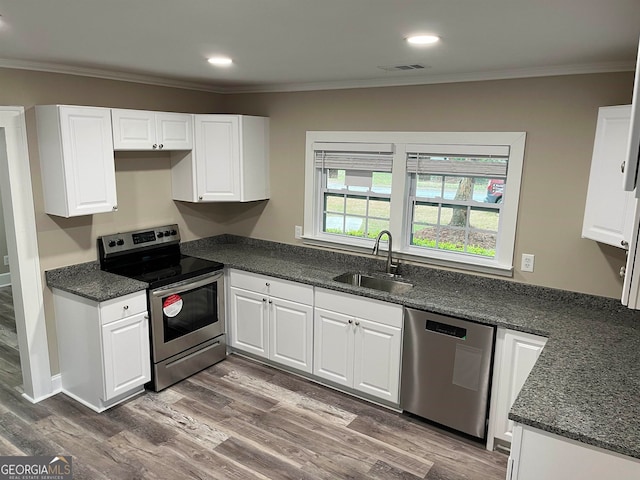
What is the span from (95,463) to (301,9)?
9.01 ft

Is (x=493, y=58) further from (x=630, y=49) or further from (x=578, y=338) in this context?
(x=578, y=338)

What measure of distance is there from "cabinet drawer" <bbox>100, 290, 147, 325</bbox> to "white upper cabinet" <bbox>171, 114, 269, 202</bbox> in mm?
1091

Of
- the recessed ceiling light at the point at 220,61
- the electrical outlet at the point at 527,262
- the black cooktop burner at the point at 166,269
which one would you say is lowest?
the black cooktop burner at the point at 166,269

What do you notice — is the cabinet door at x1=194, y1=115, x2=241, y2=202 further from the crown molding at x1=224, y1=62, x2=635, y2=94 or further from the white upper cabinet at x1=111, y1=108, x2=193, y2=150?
the crown molding at x1=224, y1=62, x2=635, y2=94

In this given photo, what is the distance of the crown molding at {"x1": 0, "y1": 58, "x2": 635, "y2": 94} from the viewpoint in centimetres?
288

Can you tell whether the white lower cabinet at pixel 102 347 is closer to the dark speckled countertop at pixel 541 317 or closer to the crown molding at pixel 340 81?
the dark speckled countertop at pixel 541 317

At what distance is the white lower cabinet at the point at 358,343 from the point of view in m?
3.29

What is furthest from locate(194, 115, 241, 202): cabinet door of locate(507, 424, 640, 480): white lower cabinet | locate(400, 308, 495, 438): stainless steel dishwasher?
locate(507, 424, 640, 480): white lower cabinet

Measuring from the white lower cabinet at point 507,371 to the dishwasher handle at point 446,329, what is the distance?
0.21 meters

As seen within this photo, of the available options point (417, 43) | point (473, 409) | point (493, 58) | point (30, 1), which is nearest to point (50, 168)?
point (30, 1)

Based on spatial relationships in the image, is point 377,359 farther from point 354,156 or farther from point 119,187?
point 119,187

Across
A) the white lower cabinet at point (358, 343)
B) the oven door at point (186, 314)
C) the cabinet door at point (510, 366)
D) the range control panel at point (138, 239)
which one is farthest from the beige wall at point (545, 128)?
the range control panel at point (138, 239)

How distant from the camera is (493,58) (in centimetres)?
266

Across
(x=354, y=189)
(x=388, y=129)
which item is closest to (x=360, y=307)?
(x=354, y=189)
